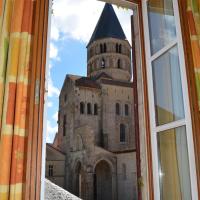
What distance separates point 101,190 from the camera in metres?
24.7

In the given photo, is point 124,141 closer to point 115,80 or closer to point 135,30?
point 115,80

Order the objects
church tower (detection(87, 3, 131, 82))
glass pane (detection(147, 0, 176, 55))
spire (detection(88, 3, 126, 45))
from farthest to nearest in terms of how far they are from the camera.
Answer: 1. spire (detection(88, 3, 126, 45))
2. church tower (detection(87, 3, 131, 82))
3. glass pane (detection(147, 0, 176, 55))

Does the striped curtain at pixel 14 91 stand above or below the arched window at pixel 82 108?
below

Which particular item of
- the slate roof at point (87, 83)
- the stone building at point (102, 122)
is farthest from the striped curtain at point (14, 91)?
the slate roof at point (87, 83)

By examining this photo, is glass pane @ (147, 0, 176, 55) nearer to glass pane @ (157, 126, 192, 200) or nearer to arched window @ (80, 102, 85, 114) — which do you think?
glass pane @ (157, 126, 192, 200)

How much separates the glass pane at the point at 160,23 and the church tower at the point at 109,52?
3095cm

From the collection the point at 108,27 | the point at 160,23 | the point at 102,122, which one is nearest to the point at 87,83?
the point at 102,122

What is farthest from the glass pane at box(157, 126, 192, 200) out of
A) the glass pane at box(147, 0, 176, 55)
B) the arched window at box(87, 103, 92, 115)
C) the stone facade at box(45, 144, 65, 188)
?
the arched window at box(87, 103, 92, 115)

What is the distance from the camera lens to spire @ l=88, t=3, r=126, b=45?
34656mm

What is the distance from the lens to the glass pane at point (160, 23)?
2.09 metres

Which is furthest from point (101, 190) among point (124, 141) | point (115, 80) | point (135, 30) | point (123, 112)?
point (135, 30)

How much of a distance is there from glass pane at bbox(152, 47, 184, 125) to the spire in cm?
3318

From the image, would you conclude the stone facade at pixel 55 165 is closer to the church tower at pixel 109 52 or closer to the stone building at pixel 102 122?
the stone building at pixel 102 122

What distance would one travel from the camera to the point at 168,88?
6.71ft
